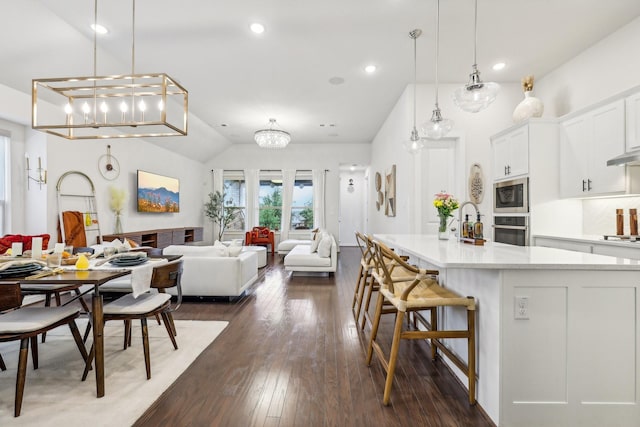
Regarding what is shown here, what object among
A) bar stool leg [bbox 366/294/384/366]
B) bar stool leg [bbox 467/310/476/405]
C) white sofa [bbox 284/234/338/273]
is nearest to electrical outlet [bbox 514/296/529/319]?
bar stool leg [bbox 467/310/476/405]

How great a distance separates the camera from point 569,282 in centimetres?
160

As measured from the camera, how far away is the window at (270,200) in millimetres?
9172

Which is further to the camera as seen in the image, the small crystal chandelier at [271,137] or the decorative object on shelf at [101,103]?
the small crystal chandelier at [271,137]

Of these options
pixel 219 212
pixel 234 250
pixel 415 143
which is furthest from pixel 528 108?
pixel 219 212

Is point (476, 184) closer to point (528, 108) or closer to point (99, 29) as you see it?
point (528, 108)

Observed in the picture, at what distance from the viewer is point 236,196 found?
30.4 feet

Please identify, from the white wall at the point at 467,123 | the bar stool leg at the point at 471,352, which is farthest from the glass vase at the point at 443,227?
the white wall at the point at 467,123

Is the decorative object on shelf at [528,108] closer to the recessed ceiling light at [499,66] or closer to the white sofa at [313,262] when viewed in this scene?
the recessed ceiling light at [499,66]

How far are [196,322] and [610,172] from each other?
469 centimetres

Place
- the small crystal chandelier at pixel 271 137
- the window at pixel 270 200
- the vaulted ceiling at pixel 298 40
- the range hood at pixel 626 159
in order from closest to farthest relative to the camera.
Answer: the range hood at pixel 626 159
the vaulted ceiling at pixel 298 40
the small crystal chandelier at pixel 271 137
the window at pixel 270 200

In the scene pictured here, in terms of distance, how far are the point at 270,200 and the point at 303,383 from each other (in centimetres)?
752

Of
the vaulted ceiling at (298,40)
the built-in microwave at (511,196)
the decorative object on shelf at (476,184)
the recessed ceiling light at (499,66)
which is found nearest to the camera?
the vaulted ceiling at (298,40)

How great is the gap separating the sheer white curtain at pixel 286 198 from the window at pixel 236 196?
1.24 m

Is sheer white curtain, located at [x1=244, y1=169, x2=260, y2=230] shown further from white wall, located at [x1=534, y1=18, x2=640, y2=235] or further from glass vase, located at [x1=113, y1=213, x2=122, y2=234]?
white wall, located at [x1=534, y1=18, x2=640, y2=235]
